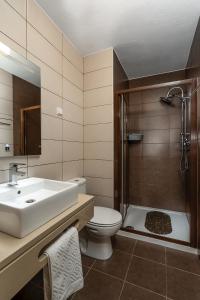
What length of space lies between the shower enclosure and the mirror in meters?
1.20

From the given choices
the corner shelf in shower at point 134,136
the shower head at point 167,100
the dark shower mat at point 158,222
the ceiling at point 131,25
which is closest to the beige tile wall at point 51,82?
the ceiling at point 131,25

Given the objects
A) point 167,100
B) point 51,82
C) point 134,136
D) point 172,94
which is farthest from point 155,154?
point 51,82

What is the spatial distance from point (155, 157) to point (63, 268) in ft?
7.24

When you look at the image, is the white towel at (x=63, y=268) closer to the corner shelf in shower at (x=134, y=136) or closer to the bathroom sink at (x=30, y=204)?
the bathroom sink at (x=30, y=204)

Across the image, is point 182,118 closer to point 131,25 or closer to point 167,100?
point 167,100

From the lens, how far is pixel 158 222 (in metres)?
2.22

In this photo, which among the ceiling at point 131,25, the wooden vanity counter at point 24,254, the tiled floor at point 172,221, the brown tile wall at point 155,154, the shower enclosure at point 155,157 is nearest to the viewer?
the wooden vanity counter at point 24,254

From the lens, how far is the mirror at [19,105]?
1134 mm

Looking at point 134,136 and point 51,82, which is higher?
point 51,82

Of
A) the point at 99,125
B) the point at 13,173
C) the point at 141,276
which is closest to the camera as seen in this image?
the point at 13,173

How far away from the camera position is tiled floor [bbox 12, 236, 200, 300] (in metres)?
1.19

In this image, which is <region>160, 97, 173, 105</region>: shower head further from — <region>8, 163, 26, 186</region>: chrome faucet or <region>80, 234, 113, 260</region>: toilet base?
<region>8, 163, 26, 186</region>: chrome faucet

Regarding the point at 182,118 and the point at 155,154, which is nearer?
the point at 182,118

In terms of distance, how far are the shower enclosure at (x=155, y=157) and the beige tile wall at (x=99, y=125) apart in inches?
12.4
